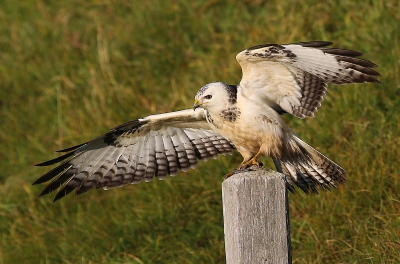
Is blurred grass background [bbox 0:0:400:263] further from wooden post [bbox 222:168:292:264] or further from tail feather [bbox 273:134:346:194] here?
wooden post [bbox 222:168:292:264]

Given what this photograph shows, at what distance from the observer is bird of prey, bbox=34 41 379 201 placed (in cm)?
472

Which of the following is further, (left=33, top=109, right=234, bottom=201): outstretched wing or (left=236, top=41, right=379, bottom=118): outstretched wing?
(left=33, top=109, right=234, bottom=201): outstretched wing

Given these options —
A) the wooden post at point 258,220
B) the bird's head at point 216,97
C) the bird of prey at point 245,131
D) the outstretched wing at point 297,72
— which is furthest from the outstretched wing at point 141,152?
the wooden post at point 258,220

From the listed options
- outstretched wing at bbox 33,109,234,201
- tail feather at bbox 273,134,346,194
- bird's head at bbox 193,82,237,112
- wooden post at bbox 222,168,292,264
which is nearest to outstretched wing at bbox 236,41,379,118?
bird's head at bbox 193,82,237,112

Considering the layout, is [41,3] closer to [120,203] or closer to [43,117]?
[43,117]

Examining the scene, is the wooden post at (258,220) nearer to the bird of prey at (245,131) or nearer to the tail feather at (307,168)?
the bird of prey at (245,131)

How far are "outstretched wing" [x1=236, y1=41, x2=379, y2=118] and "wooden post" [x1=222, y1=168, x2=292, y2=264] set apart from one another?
1.48m

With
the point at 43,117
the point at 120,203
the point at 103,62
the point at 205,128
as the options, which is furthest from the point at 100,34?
the point at 205,128

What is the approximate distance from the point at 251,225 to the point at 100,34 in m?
5.92

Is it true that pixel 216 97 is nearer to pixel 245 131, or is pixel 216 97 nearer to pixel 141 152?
pixel 245 131

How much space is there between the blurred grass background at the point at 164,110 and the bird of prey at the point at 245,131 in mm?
436

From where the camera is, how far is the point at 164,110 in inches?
290

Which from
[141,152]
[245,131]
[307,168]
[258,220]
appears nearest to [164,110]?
[141,152]

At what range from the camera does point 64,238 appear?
6.44 m
